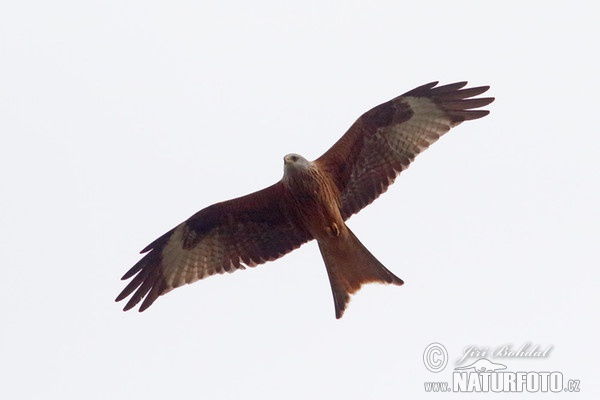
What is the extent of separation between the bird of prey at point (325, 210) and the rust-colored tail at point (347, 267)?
11 mm

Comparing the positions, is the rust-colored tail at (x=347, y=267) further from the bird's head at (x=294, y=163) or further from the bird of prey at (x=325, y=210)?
the bird's head at (x=294, y=163)

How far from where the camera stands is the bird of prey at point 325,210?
9867 mm

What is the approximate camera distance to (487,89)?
10.2m

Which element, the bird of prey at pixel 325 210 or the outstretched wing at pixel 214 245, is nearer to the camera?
the bird of prey at pixel 325 210

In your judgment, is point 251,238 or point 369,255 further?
point 251,238

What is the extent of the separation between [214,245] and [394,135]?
7.94 ft

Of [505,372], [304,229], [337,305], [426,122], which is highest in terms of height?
[426,122]

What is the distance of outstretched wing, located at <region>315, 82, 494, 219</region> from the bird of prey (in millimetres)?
11

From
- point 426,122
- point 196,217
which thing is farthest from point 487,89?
point 196,217

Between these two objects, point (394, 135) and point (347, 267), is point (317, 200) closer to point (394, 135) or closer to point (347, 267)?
point (347, 267)

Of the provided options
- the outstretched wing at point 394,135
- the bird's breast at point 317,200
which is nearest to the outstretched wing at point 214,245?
the bird's breast at point 317,200

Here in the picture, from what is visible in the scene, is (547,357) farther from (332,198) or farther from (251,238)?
(251,238)

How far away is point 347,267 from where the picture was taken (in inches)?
393

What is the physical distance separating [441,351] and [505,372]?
0.74 meters
